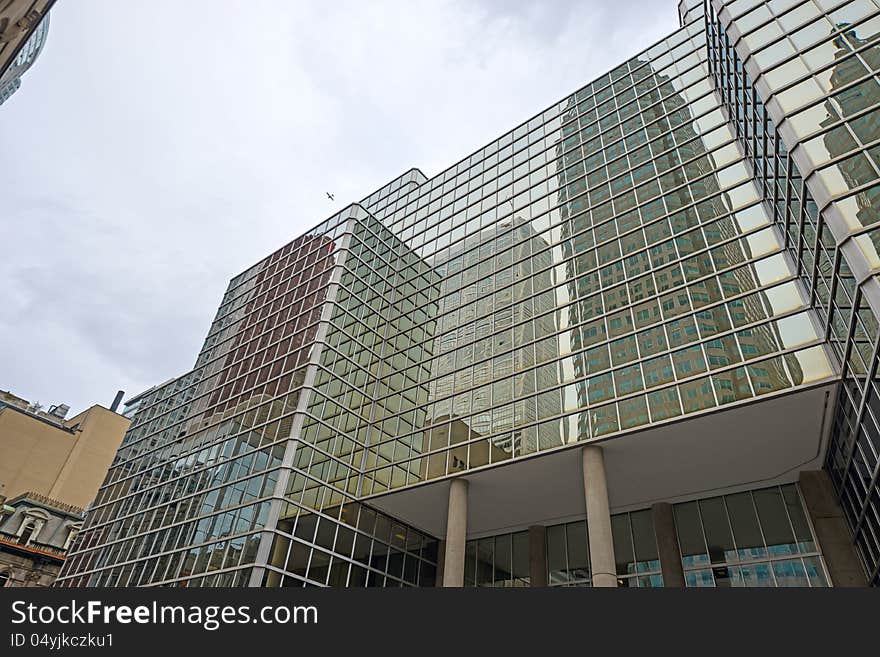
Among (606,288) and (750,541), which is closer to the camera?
(750,541)

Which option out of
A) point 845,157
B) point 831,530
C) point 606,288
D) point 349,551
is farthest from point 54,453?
point 845,157

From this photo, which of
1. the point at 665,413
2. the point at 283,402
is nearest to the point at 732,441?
the point at 665,413

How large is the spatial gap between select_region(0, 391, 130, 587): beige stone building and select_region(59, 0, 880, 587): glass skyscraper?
22628 millimetres

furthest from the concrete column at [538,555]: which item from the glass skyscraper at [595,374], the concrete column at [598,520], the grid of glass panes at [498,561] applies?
the concrete column at [598,520]

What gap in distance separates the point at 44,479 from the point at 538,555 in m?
59.0

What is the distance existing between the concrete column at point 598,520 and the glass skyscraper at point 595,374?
0.09 meters

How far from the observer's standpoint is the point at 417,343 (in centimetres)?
3684

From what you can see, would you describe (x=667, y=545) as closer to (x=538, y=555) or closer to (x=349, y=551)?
(x=538, y=555)

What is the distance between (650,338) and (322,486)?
17.4 meters

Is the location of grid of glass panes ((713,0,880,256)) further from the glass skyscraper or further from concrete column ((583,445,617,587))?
concrete column ((583,445,617,587))

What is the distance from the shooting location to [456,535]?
2688cm

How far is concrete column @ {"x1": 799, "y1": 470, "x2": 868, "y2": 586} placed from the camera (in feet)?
72.6

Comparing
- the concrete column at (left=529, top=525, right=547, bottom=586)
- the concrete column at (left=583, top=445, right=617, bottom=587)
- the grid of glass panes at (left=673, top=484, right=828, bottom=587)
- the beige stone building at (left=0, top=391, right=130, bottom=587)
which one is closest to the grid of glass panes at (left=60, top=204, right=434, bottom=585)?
the concrete column at (left=529, top=525, right=547, bottom=586)

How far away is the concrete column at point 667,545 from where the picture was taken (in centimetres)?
2650
